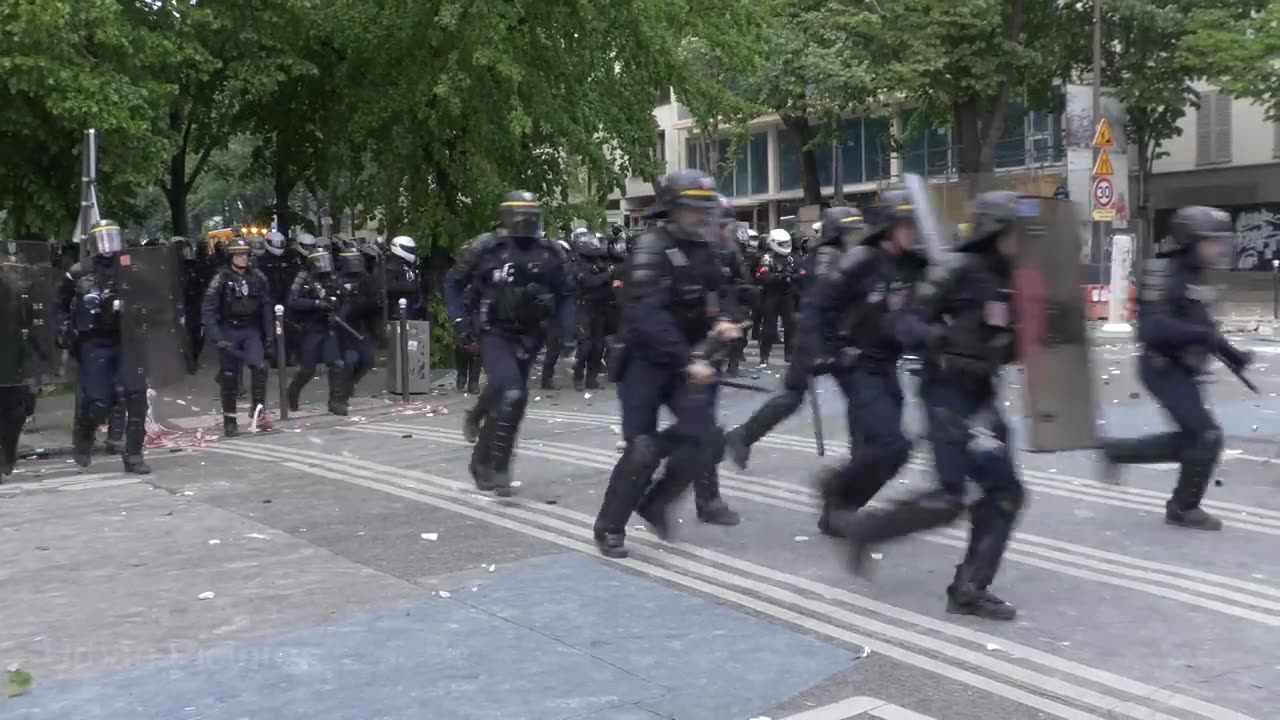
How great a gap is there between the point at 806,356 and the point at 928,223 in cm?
131

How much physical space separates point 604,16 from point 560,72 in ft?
3.20

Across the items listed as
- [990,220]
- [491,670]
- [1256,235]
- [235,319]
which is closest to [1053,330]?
[990,220]

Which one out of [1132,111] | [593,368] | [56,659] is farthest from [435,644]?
[1132,111]

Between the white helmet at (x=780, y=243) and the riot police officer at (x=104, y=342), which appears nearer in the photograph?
the riot police officer at (x=104, y=342)

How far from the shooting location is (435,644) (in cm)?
562

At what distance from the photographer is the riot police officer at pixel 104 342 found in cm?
1027

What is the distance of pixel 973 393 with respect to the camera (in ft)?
18.5

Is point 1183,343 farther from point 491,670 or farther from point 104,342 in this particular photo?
point 104,342

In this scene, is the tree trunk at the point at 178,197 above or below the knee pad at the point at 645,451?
above

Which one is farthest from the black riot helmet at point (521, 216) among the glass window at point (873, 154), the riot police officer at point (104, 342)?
the glass window at point (873, 154)

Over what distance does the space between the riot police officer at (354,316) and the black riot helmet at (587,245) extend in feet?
9.86

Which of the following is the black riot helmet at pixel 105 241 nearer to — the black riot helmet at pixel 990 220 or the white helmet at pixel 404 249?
the white helmet at pixel 404 249

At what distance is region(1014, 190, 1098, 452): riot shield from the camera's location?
5465mm

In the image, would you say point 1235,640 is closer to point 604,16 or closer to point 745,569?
point 745,569
